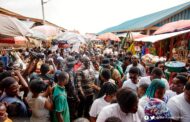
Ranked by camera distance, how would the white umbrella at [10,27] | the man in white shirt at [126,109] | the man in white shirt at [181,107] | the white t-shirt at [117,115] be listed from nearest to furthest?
the man in white shirt at [126,109] → the white t-shirt at [117,115] → the man in white shirt at [181,107] → the white umbrella at [10,27]

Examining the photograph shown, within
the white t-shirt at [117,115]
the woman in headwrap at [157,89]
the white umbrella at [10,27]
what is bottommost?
the white t-shirt at [117,115]

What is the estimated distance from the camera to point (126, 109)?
3061 mm

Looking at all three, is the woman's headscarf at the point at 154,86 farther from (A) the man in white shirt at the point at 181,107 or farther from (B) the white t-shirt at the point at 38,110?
(B) the white t-shirt at the point at 38,110

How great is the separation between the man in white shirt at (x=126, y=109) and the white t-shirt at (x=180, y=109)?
0.50 metres

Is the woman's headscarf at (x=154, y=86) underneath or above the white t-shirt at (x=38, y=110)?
above

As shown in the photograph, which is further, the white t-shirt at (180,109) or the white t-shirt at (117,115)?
the white t-shirt at (180,109)

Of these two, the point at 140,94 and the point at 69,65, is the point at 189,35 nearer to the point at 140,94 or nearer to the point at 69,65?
the point at 69,65

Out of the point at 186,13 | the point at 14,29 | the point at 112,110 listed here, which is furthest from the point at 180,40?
the point at 186,13

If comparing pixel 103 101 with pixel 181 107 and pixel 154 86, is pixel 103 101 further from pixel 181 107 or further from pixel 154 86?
pixel 181 107

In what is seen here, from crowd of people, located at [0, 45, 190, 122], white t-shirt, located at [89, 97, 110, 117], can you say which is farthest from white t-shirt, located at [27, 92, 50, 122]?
white t-shirt, located at [89, 97, 110, 117]

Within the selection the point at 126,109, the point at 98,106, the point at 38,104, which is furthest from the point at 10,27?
the point at 126,109

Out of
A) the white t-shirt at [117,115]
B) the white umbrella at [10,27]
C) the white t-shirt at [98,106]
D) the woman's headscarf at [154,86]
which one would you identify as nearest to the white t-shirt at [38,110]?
the white t-shirt at [98,106]

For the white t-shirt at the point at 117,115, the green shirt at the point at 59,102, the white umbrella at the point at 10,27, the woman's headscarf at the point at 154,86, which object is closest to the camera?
the white t-shirt at the point at 117,115

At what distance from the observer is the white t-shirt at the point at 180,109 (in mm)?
3480
